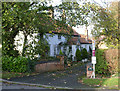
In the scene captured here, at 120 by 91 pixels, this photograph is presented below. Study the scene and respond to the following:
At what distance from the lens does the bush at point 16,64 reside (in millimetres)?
13318

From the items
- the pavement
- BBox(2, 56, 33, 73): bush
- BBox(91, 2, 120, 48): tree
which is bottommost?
the pavement

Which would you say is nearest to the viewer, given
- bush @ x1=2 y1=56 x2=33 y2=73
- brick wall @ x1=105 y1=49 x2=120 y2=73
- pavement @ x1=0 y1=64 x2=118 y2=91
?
pavement @ x1=0 y1=64 x2=118 y2=91

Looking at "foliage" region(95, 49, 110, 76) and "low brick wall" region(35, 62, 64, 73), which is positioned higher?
"foliage" region(95, 49, 110, 76)

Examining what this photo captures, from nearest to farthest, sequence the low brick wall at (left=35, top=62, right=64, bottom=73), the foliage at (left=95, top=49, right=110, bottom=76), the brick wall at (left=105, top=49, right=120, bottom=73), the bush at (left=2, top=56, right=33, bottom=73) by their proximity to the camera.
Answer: the brick wall at (left=105, top=49, right=120, bottom=73) → the foliage at (left=95, top=49, right=110, bottom=76) → the bush at (left=2, top=56, right=33, bottom=73) → the low brick wall at (left=35, top=62, right=64, bottom=73)

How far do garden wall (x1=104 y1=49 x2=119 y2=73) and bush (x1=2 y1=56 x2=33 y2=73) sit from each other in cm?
647

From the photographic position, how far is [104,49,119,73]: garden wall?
1036 cm

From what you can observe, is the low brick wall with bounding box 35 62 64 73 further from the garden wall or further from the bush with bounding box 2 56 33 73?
the garden wall

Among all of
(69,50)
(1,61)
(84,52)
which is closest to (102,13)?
(1,61)

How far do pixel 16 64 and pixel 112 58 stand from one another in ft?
25.7

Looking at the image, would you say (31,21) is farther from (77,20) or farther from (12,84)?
(12,84)

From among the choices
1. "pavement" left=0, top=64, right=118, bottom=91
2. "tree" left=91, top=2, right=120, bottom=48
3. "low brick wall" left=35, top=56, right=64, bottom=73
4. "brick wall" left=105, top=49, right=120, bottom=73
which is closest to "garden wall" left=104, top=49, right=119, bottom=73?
"brick wall" left=105, top=49, right=120, bottom=73

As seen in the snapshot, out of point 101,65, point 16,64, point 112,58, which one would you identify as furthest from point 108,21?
point 16,64

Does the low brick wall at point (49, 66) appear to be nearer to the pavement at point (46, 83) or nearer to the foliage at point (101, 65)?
the pavement at point (46, 83)

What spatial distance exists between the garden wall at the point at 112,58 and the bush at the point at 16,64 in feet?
21.2
